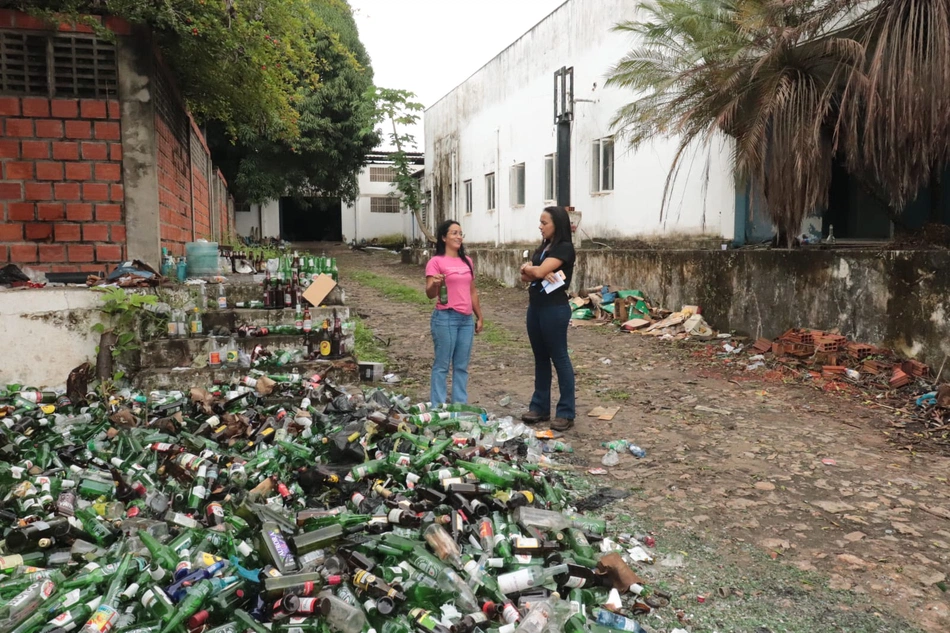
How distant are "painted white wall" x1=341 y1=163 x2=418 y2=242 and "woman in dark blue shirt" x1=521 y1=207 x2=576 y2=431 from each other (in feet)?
83.4

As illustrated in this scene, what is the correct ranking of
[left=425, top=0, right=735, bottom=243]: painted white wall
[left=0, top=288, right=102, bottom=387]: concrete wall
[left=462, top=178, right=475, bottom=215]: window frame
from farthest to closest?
1. [left=462, top=178, right=475, bottom=215]: window frame
2. [left=425, top=0, right=735, bottom=243]: painted white wall
3. [left=0, top=288, right=102, bottom=387]: concrete wall

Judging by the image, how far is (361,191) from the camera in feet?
100

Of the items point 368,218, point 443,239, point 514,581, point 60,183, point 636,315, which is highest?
point 368,218

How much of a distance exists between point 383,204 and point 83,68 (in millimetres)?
25048

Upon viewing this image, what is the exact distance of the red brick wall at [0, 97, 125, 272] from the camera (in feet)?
19.2

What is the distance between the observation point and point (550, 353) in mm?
5363

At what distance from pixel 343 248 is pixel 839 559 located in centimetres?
2670

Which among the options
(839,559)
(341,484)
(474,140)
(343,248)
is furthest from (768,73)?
(343,248)

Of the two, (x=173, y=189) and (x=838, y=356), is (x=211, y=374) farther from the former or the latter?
(x=838, y=356)

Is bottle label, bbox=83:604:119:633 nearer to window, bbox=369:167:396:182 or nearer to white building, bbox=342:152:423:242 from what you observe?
white building, bbox=342:152:423:242

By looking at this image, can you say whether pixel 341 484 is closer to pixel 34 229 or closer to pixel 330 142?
pixel 34 229

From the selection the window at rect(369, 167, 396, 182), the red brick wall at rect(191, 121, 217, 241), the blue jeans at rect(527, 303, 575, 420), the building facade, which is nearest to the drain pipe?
the red brick wall at rect(191, 121, 217, 241)

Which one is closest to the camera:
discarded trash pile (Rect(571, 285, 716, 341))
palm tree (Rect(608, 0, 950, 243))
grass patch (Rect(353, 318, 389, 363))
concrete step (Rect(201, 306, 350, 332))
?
palm tree (Rect(608, 0, 950, 243))

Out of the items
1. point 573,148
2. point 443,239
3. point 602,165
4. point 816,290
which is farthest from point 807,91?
point 573,148
